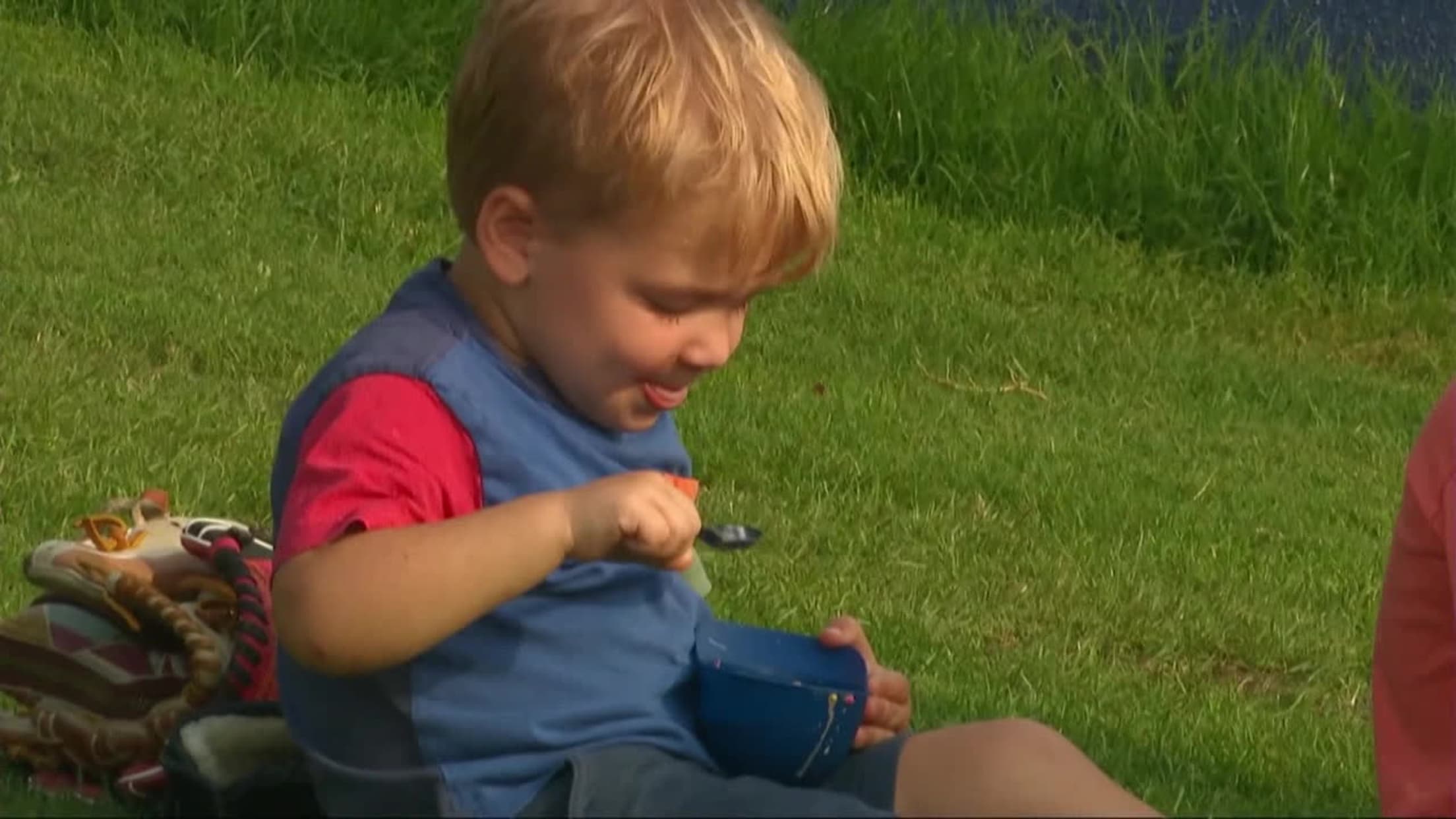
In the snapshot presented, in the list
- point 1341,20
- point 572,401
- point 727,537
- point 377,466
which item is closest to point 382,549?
point 377,466

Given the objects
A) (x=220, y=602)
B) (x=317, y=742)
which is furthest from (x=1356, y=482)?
(x=317, y=742)

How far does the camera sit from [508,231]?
2.72 metres

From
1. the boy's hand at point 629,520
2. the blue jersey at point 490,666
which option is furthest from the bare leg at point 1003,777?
the boy's hand at point 629,520

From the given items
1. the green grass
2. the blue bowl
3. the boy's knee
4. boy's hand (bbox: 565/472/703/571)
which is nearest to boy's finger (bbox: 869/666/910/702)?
the blue bowl

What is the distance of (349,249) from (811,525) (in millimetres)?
2256

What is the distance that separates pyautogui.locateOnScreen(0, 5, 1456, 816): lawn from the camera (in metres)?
4.57

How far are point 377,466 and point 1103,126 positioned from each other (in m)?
6.12

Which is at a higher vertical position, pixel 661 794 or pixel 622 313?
pixel 622 313

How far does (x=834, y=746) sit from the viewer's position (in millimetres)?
2863

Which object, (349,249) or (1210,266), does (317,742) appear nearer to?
(349,249)

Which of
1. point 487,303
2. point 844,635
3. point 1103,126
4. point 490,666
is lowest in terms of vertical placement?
point 1103,126

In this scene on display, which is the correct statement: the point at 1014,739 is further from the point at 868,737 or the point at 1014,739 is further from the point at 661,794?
the point at 661,794

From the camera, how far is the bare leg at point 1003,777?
262cm

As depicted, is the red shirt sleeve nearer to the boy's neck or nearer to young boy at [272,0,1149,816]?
young boy at [272,0,1149,816]
